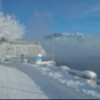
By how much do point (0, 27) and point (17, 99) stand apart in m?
44.8

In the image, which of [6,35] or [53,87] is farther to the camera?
[6,35]

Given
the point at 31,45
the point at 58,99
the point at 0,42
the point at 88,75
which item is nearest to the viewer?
the point at 58,99

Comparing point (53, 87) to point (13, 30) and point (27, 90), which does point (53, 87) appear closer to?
point (27, 90)

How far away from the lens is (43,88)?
1598 cm

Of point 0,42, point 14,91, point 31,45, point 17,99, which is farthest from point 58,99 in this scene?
point 31,45

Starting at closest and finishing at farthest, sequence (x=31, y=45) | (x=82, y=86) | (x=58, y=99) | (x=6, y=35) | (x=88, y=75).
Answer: (x=58, y=99), (x=82, y=86), (x=88, y=75), (x=6, y=35), (x=31, y=45)

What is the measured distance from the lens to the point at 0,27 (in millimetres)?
57125

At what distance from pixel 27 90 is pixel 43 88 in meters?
0.78

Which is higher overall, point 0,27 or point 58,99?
point 0,27

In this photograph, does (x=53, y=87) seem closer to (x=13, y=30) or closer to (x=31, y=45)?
(x=13, y=30)

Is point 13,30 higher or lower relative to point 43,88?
higher

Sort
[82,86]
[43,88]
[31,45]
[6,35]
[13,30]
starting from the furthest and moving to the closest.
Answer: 1. [31,45]
2. [13,30]
3. [6,35]
4. [43,88]
5. [82,86]

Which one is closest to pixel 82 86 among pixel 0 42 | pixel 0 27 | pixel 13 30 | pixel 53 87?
pixel 53 87

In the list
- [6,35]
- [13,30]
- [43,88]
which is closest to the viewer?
[43,88]
